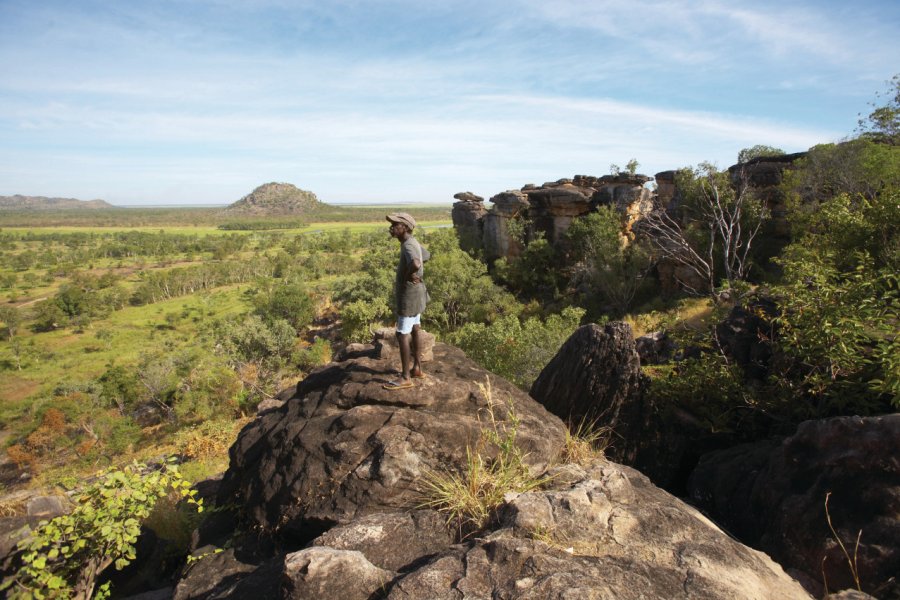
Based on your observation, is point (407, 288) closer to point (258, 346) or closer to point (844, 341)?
point (844, 341)

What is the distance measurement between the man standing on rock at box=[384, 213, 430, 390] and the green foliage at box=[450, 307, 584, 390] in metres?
7.25

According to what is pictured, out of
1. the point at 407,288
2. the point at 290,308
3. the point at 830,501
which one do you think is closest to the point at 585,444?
the point at 830,501

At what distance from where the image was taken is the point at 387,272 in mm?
39156

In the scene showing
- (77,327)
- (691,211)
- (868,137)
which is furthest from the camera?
(77,327)

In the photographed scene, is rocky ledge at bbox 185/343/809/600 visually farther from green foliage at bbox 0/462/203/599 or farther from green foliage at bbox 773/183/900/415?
green foliage at bbox 773/183/900/415

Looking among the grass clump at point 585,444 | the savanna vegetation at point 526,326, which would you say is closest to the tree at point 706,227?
the savanna vegetation at point 526,326

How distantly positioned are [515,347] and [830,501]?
34.0 ft

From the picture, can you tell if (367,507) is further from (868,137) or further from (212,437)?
(868,137)

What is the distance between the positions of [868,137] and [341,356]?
87.7 ft

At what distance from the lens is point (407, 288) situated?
5.85 metres

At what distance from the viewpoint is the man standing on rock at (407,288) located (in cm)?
572

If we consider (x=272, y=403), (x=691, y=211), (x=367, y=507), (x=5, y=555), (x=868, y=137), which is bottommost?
(x=5, y=555)

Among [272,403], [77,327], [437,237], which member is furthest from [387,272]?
[77,327]

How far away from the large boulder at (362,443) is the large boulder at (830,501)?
2.16m
